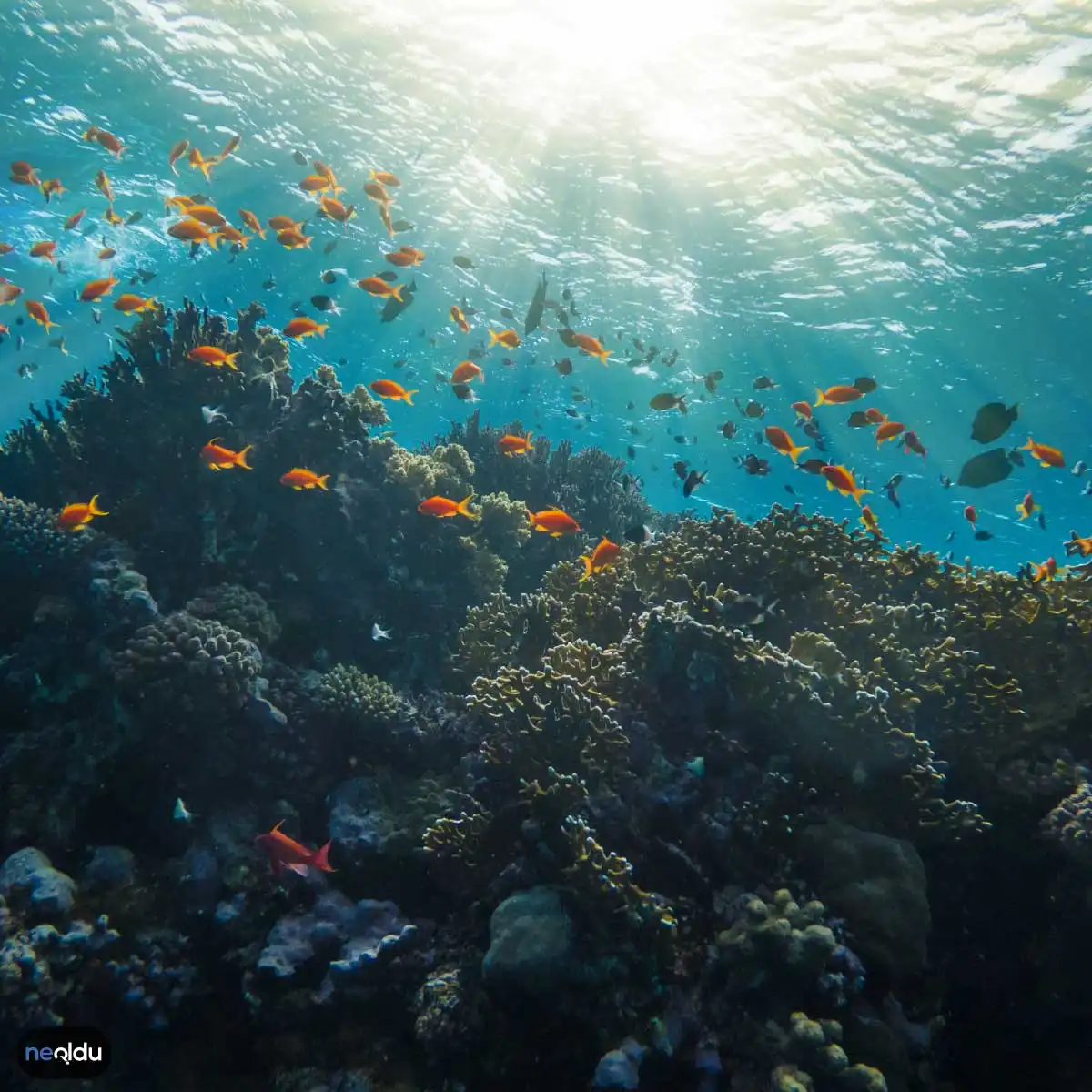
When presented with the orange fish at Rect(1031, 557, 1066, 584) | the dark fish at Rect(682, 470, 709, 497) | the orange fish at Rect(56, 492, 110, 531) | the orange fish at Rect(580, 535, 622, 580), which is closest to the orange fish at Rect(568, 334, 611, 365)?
the dark fish at Rect(682, 470, 709, 497)

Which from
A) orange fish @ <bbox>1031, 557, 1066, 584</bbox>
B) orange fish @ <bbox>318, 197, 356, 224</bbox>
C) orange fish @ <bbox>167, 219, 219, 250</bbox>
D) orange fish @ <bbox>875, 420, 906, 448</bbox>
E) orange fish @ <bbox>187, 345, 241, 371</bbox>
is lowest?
orange fish @ <bbox>1031, 557, 1066, 584</bbox>

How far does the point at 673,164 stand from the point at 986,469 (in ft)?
39.3

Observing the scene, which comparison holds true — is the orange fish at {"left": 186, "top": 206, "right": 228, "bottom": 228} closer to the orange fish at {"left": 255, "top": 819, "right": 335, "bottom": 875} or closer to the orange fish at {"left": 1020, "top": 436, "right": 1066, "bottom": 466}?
the orange fish at {"left": 255, "top": 819, "right": 335, "bottom": 875}

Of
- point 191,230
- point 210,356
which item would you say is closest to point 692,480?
point 210,356

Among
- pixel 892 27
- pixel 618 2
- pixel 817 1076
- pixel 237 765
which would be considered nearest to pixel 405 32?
pixel 618 2

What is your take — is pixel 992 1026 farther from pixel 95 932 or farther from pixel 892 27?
pixel 892 27

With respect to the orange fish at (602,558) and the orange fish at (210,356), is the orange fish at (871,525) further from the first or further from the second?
the orange fish at (210,356)

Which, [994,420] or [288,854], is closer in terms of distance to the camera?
[288,854]

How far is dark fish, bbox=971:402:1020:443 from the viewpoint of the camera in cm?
643

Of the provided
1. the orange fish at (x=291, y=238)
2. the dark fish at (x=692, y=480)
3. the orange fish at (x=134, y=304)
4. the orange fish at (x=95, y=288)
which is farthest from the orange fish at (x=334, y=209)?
the dark fish at (x=692, y=480)

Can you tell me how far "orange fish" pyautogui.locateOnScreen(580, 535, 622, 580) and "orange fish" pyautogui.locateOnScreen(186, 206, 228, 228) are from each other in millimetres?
6873

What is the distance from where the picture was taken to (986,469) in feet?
21.9

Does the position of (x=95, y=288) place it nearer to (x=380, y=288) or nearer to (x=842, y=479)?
(x=380, y=288)

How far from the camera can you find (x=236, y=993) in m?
4.70
